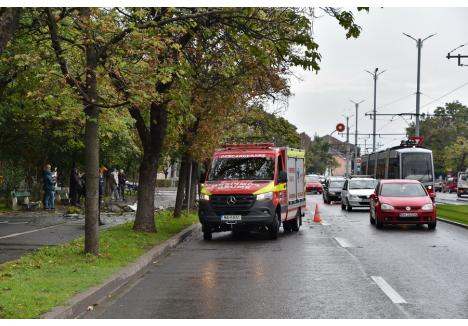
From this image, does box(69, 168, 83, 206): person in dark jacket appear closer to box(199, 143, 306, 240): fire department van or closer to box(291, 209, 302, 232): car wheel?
box(199, 143, 306, 240): fire department van

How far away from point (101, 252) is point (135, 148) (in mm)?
25701

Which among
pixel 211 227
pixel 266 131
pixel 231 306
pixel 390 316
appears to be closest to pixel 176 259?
pixel 211 227

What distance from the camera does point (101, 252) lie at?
12461 mm

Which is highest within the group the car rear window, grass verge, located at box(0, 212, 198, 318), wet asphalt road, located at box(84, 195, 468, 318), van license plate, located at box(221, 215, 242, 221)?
the car rear window

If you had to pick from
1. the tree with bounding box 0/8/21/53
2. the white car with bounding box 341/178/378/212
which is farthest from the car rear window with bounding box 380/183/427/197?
the tree with bounding box 0/8/21/53

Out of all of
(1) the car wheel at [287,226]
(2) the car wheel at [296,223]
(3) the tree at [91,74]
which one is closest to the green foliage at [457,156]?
(2) the car wheel at [296,223]

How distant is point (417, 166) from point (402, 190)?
1795cm

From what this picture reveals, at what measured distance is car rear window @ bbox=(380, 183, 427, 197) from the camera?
20.7 meters

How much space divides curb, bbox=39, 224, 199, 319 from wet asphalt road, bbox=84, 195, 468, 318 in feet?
0.58

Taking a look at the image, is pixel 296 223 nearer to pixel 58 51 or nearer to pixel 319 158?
pixel 58 51

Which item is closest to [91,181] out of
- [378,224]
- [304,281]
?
[304,281]

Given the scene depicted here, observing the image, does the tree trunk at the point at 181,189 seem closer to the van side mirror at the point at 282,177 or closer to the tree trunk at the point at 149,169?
the tree trunk at the point at 149,169

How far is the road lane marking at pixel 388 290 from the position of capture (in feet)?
27.3
